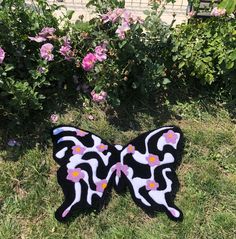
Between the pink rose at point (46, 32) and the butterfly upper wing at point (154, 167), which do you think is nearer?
the butterfly upper wing at point (154, 167)

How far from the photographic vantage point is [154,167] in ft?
11.3

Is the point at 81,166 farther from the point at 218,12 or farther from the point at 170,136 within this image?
the point at 218,12

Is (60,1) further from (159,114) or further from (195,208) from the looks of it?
(195,208)

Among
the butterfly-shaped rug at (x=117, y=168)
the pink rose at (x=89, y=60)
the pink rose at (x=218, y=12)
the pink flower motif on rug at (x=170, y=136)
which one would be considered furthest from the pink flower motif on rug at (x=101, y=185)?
the pink rose at (x=218, y=12)

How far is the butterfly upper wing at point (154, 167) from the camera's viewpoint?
324cm

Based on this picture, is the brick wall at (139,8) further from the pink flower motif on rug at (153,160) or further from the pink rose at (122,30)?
the pink flower motif on rug at (153,160)

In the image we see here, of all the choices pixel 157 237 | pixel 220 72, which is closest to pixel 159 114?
pixel 220 72

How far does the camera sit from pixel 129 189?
10.9 feet

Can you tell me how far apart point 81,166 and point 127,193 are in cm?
38

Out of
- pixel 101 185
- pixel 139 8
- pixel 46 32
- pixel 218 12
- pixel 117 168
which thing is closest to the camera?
pixel 101 185

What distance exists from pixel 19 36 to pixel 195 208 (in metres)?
1.78

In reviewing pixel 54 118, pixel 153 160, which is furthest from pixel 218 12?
pixel 54 118

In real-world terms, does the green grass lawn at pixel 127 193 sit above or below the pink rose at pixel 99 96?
below

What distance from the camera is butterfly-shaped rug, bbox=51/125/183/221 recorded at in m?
3.22
